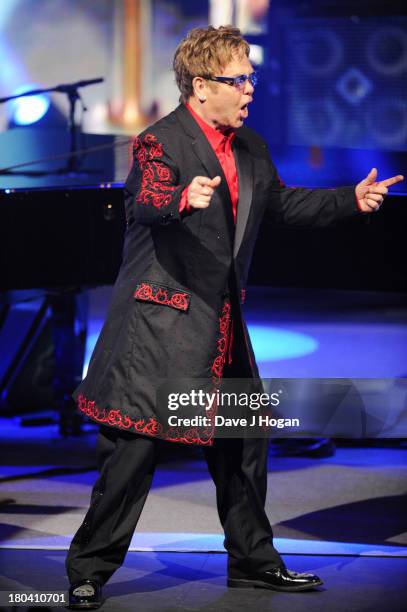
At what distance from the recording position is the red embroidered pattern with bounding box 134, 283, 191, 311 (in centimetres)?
303

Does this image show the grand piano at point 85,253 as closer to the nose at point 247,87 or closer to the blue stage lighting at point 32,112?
the nose at point 247,87

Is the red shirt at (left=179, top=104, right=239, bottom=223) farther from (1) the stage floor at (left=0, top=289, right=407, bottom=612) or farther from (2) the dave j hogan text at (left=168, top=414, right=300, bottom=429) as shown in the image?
(1) the stage floor at (left=0, top=289, right=407, bottom=612)

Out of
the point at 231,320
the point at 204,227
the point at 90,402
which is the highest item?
the point at 204,227

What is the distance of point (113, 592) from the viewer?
10.5 feet

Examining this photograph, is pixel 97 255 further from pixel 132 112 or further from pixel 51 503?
pixel 132 112

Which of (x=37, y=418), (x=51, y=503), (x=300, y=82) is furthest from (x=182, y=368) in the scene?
(x=300, y=82)

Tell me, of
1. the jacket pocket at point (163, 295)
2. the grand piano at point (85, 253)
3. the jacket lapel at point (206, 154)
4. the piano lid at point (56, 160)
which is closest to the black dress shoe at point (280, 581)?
the jacket pocket at point (163, 295)

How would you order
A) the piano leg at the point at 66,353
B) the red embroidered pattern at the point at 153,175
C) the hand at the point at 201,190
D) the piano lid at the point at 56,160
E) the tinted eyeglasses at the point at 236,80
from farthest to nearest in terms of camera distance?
the piano lid at the point at 56,160
the piano leg at the point at 66,353
the tinted eyeglasses at the point at 236,80
the red embroidered pattern at the point at 153,175
the hand at the point at 201,190

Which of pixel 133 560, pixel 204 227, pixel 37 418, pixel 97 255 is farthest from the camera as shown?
pixel 37 418

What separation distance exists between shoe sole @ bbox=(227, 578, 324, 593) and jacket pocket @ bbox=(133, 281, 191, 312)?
2.57 feet

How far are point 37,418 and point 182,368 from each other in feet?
9.71

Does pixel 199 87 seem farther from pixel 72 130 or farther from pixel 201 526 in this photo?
pixel 72 130

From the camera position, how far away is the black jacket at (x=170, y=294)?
303 centimetres

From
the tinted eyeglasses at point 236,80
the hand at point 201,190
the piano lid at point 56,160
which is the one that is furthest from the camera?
the piano lid at point 56,160
